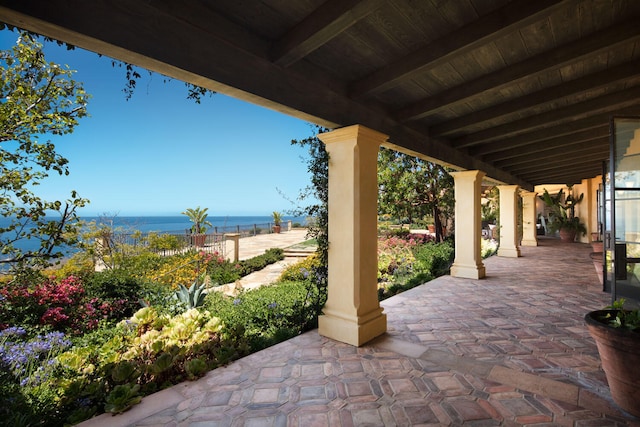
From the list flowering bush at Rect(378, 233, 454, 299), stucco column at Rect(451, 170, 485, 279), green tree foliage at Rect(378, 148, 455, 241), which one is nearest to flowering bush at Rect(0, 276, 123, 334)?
flowering bush at Rect(378, 233, 454, 299)

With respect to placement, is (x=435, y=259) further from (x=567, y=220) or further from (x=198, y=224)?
(x=567, y=220)

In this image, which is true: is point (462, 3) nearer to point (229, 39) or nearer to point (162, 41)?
point (229, 39)

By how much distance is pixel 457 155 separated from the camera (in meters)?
5.94

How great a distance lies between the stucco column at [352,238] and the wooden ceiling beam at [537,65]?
74cm

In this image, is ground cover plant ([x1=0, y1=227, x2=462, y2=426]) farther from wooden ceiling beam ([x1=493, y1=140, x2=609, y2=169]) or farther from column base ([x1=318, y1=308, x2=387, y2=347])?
wooden ceiling beam ([x1=493, y1=140, x2=609, y2=169])

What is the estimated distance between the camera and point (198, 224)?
9867 mm

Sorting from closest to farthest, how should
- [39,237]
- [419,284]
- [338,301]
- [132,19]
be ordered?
[132,19]
[39,237]
[338,301]
[419,284]

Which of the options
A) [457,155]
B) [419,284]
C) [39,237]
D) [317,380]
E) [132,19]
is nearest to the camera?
[132,19]

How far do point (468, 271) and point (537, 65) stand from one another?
16.6ft

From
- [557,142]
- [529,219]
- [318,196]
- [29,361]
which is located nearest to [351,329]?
[318,196]

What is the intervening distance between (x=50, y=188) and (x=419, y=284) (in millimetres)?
6140

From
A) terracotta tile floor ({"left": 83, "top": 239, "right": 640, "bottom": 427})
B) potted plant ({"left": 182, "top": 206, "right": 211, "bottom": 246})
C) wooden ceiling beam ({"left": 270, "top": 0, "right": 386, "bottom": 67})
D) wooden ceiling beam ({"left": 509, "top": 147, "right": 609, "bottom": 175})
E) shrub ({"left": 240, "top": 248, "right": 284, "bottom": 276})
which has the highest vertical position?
wooden ceiling beam ({"left": 509, "top": 147, "right": 609, "bottom": 175})

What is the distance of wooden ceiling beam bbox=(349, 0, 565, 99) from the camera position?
206 centimetres

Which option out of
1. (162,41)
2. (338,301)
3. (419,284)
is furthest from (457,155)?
(162,41)
